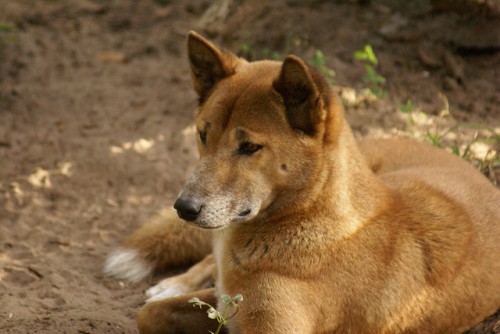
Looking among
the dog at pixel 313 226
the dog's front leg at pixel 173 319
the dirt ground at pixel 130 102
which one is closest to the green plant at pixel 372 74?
the dirt ground at pixel 130 102

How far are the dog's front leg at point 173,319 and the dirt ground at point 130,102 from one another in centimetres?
24

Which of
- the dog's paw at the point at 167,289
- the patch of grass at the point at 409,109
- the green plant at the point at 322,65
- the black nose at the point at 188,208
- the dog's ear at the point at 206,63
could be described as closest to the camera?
the black nose at the point at 188,208

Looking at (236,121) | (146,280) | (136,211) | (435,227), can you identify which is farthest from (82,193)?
(435,227)

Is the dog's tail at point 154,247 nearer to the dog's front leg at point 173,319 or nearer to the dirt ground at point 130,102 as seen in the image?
the dirt ground at point 130,102

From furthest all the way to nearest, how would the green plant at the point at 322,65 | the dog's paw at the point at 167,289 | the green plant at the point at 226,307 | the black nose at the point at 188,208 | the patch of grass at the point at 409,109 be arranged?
the green plant at the point at 322,65, the patch of grass at the point at 409,109, the dog's paw at the point at 167,289, the black nose at the point at 188,208, the green plant at the point at 226,307

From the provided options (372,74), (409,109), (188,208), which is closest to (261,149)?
(188,208)

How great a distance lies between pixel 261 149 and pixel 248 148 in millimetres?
65

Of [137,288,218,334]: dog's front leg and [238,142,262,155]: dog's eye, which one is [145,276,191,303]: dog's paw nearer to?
[137,288,218,334]: dog's front leg

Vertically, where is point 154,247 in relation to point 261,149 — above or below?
below

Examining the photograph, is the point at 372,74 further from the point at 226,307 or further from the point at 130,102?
the point at 226,307

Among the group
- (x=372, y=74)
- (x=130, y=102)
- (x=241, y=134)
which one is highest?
(x=241, y=134)

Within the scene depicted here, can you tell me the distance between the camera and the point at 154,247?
4.82 metres

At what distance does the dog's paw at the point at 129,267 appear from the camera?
480 centimetres

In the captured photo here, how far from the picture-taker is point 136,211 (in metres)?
5.70
